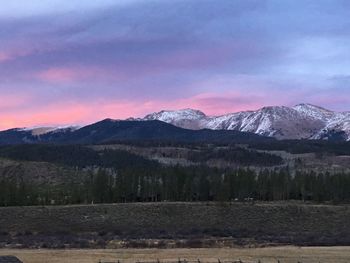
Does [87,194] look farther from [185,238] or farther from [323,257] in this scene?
[323,257]

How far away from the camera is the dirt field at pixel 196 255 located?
5700 centimetres

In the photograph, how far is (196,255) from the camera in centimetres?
6069

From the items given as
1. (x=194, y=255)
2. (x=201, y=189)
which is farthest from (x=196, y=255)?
(x=201, y=189)

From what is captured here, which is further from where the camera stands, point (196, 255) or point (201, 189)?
point (201, 189)

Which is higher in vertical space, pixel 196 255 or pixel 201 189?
pixel 201 189

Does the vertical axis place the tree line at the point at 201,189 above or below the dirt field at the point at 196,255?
above

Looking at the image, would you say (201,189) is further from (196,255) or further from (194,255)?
(194,255)

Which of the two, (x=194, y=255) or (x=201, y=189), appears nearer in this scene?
(x=194, y=255)

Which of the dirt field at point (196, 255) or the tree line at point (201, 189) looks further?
the tree line at point (201, 189)

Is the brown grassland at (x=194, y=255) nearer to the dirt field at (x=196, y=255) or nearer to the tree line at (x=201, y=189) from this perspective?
the dirt field at (x=196, y=255)

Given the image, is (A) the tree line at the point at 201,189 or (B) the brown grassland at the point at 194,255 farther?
(A) the tree line at the point at 201,189

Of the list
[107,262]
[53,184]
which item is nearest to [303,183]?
[53,184]

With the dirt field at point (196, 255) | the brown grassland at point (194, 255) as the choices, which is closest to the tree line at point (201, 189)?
the brown grassland at point (194, 255)

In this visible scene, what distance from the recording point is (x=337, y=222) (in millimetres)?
99250
